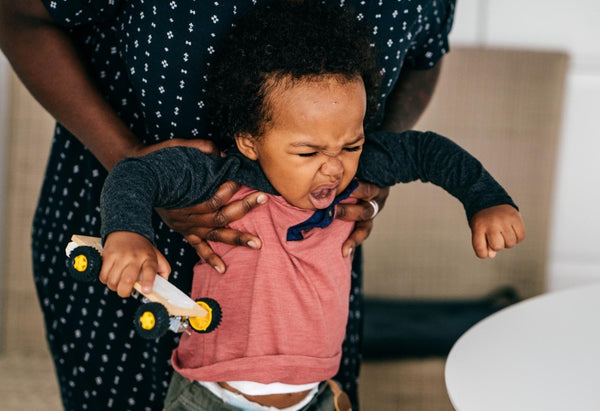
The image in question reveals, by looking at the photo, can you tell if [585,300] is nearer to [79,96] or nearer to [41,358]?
[79,96]

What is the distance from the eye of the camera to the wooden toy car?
660 millimetres

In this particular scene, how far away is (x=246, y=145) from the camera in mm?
933

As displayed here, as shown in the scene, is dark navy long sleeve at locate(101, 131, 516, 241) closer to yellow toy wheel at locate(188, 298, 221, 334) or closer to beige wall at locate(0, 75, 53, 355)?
yellow toy wheel at locate(188, 298, 221, 334)

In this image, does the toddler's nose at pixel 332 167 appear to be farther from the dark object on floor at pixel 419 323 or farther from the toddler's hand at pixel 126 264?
the dark object on floor at pixel 419 323

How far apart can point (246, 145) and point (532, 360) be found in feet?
1.53

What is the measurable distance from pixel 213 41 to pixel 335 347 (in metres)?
0.45

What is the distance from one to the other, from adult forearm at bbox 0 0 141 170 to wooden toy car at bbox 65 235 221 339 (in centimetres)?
24

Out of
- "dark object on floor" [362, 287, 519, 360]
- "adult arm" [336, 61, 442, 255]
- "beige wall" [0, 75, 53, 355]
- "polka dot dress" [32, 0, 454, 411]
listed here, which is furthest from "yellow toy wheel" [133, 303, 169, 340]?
"beige wall" [0, 75, 53, 355]

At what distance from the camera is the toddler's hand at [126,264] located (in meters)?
0.67

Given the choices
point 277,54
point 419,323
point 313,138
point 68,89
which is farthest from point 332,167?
point 419,323

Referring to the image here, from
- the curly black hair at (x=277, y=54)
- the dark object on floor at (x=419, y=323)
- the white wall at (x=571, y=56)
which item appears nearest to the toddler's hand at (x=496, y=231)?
the curly black hair at (x=277, y=54)

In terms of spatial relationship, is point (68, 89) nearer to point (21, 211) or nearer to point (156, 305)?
point (156, 305)

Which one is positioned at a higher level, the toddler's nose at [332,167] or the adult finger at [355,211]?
the toddler's nose at [332,167]

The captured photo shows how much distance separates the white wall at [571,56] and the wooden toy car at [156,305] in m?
1.93
